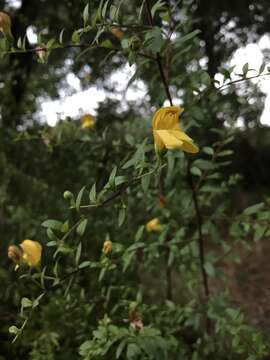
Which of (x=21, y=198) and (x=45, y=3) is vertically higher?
(x=45, y=3)

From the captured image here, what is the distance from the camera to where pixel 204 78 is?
999 millimetres

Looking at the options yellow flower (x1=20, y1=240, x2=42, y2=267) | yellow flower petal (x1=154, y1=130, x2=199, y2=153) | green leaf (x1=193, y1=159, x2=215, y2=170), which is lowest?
yellow flower (x1=20, y1=240, x2=42, y2=267)

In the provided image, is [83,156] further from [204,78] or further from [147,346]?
[147,346]

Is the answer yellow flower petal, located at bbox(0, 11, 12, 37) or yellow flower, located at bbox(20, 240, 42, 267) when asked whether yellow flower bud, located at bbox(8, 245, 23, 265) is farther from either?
yellow flower petal, located at bbox(0, 11, 12, 37)

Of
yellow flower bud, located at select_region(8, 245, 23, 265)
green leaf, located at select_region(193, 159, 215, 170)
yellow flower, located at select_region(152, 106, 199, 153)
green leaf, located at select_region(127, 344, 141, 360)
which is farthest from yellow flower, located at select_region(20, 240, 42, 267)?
green leaf, located at select_region(193, 159, 215, 170)

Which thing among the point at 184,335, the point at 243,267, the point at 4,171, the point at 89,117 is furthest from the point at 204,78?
the point at 243,267

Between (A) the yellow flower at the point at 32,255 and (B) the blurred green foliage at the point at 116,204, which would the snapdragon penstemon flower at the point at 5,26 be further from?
(A) the yellow flower at the point at 32,255

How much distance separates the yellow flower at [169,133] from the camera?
2.11 feet

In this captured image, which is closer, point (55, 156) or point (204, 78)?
point (204, 78)

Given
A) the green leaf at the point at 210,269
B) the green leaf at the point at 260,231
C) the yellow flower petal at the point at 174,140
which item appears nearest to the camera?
the yellow flower petal at the point at 174,140

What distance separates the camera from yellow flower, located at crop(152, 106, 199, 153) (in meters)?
0.64

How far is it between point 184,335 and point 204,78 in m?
1.13

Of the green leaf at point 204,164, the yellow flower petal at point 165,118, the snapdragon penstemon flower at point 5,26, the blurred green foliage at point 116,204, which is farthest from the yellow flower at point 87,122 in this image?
the yellow flower petal at point 165,118

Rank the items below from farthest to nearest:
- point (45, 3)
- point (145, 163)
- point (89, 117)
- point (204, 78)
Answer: point (45, 3)
point (89, 117)
point (204, 78)
point (145, 163)
